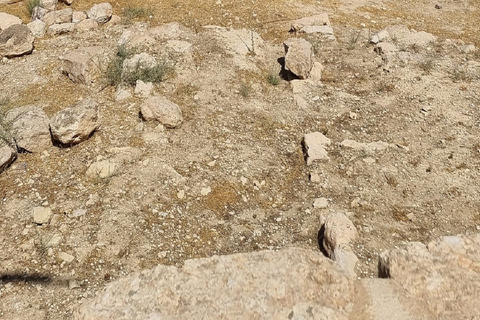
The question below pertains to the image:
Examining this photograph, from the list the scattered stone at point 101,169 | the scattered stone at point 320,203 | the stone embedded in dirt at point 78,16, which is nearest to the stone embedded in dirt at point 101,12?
the stone embedded in dirt at point 78,16

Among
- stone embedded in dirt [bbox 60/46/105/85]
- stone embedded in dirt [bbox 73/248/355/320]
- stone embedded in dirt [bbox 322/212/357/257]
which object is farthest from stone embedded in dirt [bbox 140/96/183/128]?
stone embedded in dirt [bbox 73/248/355/320]

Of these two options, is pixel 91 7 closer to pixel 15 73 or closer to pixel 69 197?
pixel 15 73

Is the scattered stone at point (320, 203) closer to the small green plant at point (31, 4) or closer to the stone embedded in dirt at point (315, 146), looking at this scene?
the stone embedded in dirt at point (315, 146)

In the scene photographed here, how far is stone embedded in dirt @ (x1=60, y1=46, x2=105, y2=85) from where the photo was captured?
6.32 meters

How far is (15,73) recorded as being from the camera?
21.9 ft

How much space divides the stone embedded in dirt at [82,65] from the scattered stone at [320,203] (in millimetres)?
3884

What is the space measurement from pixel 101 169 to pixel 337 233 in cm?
277

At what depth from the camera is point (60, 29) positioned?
7.64m

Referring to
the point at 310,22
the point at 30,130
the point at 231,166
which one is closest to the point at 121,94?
the point at 30,130

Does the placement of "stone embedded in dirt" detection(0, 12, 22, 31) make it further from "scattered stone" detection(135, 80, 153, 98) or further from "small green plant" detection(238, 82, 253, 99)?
"small green plant" detection(238, 82, 253, 99)

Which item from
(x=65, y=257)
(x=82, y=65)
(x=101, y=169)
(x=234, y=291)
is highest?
(x=234, y=291)

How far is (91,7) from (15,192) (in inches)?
200

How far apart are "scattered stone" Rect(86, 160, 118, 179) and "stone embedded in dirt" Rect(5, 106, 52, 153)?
31.9 inches

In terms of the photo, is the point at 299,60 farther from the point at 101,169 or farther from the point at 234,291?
the point at 234,291
